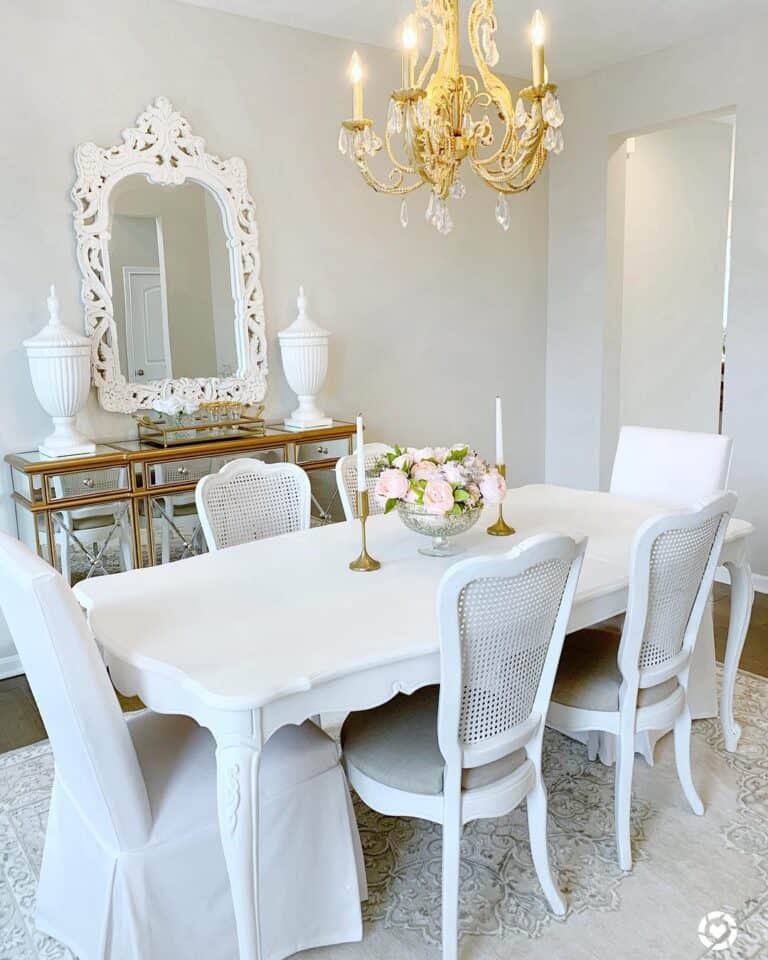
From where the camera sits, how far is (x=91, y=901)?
1.76 m

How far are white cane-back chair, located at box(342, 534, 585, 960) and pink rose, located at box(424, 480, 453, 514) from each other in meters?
0.45

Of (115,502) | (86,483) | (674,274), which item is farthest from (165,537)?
(674,274)

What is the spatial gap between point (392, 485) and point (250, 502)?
806 mm

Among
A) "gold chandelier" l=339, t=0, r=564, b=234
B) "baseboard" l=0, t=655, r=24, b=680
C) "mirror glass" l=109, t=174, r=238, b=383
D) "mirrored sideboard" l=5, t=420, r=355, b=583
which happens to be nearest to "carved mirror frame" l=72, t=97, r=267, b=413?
"mirror glass" l=109, t=174, r=238, b=383

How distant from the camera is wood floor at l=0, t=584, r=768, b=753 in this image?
296cm

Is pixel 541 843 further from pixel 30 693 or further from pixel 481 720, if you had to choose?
pixel 30 693

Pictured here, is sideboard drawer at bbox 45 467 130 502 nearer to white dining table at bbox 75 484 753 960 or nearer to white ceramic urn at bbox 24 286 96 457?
white ceramic urn at bbox 24 286 96 457

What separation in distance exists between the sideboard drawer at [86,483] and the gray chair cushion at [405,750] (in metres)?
1.63

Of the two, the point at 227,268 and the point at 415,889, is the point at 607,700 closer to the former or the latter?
the point at 415,889

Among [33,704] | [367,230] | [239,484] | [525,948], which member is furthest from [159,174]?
[525,948]

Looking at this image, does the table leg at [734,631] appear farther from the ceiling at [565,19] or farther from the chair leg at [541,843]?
the ceiling at [565,19]

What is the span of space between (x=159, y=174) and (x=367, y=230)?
3.79 ft

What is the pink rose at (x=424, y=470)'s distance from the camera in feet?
7.31

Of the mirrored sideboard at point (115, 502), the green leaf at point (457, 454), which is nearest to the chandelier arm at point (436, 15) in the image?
the green leaf at point (457, 454)
